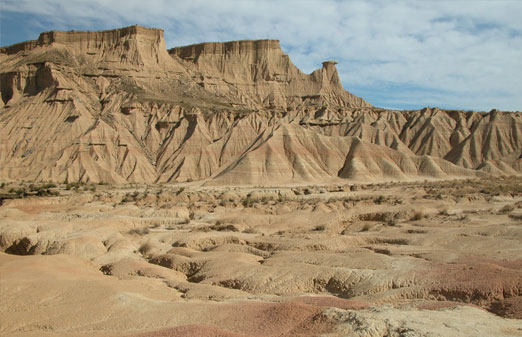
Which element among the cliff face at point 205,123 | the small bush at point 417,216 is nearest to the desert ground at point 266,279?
the small bush at point 417,216

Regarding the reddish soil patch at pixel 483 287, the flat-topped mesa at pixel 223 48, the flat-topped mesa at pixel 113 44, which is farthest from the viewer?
the flat-topped mesa at pixel 223 48

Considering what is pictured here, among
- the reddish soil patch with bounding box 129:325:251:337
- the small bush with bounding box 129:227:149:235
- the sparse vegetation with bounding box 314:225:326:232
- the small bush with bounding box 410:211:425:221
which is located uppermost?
the reddish soil patch with bounding box 129:325:251:337

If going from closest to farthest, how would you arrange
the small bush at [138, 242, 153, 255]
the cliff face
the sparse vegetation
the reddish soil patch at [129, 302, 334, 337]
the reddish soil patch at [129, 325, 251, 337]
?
1. the reddish soil patch at [129, 325, 251, 337]
2. the reddish soil patch at [129, 302, 334, 337]
3. the small bush at [138, 242, 153, 255]
4. the sparse vegetation
5. the cliff face

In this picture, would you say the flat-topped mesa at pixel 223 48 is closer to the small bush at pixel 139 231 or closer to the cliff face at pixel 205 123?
the cliff face at pixel 205 123

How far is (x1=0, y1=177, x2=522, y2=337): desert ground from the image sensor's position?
8289 mm

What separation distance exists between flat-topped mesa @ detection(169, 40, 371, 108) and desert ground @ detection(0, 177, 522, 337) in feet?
→ 290

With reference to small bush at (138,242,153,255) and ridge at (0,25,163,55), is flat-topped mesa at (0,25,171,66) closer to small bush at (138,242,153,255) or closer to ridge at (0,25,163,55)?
ridge at (0,25,163,55)

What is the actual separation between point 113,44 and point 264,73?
1502 inches

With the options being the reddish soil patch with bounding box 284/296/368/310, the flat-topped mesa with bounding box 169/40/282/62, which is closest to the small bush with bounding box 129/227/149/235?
the reddish soil patch with bounding box 284/296/368/310

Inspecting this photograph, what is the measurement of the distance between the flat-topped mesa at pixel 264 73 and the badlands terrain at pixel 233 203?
0.43 meters

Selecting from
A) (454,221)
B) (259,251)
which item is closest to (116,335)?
(259,251)

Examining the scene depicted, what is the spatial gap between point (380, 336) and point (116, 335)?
4668mm

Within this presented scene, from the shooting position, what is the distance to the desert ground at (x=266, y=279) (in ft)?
27.2

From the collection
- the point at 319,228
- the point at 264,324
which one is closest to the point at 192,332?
the point at 264,324
